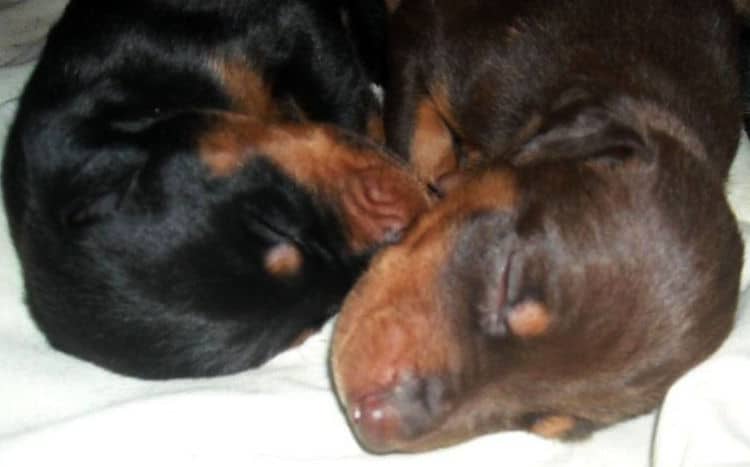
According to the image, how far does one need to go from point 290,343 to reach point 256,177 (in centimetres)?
33

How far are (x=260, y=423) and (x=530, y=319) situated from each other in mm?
655

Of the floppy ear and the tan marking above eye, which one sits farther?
the tan marking above eye

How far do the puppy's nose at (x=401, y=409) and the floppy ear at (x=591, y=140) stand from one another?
1.62 ft

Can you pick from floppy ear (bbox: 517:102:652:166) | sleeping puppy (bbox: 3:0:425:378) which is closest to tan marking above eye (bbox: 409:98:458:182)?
sleeping puppy (bbox: 3:0:425:378)

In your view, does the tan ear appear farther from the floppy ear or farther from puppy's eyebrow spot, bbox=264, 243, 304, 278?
the floppy ear

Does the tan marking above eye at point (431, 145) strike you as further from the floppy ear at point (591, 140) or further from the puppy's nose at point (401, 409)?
the puppy's nose at point (401, 409)

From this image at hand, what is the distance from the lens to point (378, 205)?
2191mm

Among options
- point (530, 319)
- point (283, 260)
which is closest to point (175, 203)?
point (283, 260)

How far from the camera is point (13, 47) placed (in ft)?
10.3

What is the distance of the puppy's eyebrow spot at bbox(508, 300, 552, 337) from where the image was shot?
76.8 inches

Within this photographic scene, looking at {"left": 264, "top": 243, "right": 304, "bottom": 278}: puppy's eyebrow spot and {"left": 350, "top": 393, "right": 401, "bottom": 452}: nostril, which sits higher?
{"left": 264, "top": 243, "right": 304, "bottom": 278}: puppy's eyebrow spot

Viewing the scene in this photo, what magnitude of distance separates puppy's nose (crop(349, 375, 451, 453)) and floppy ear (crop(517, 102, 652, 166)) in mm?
495

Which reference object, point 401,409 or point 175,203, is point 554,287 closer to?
point 401,409

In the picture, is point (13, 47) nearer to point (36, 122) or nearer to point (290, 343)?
point (36, 122)
